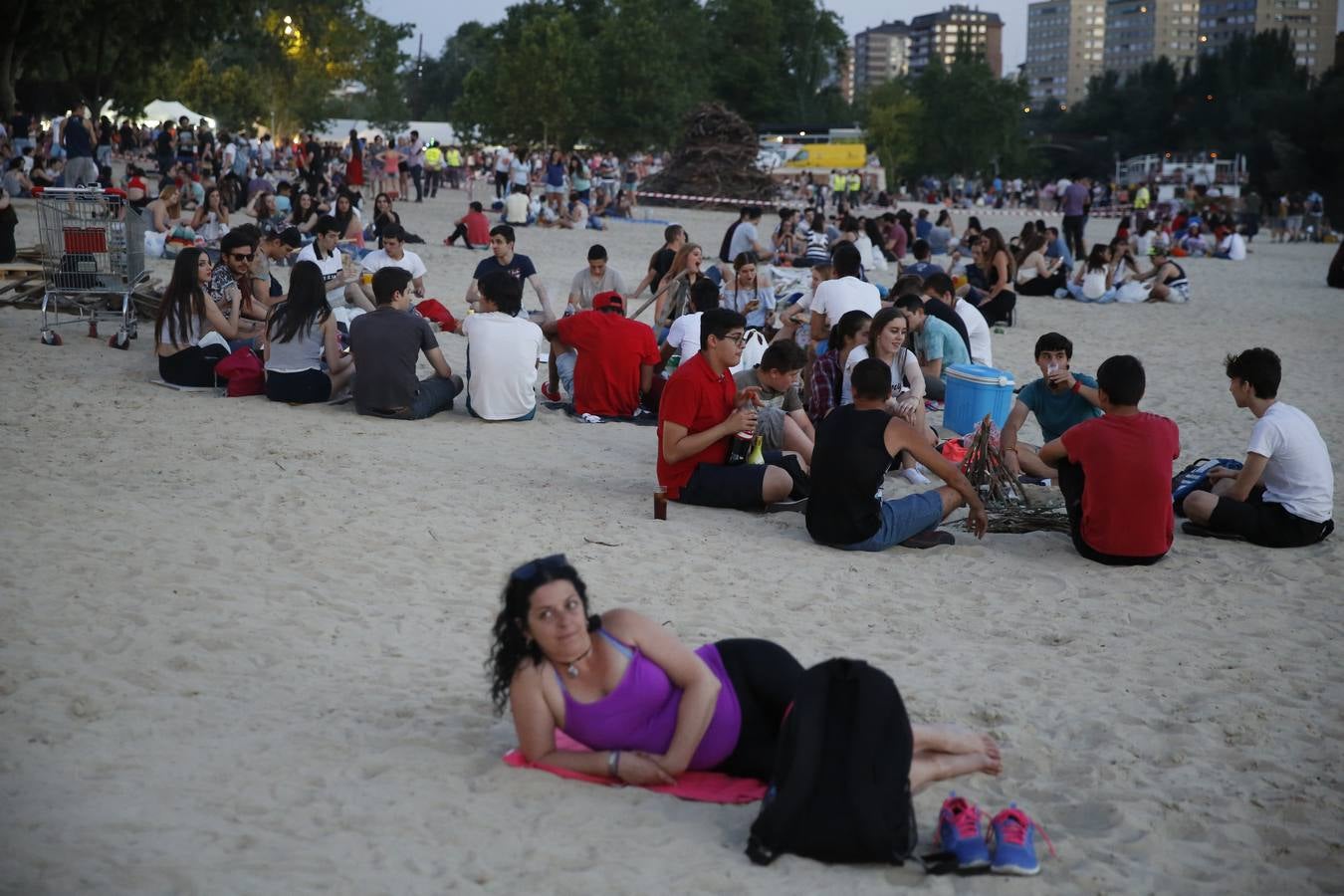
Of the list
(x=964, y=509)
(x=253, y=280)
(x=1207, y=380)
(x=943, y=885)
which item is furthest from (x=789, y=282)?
(x=943, y=885)

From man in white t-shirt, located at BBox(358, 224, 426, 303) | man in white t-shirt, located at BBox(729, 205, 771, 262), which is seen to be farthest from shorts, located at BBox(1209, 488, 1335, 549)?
man in white t-shirt, located at BBox(729, 205, 771, 262)

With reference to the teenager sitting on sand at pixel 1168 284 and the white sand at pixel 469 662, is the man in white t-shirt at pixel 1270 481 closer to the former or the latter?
the white sand at pixel 469 662

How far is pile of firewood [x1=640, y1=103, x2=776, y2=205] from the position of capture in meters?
41.0

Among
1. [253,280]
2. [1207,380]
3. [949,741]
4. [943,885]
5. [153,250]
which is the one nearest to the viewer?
[943,885]

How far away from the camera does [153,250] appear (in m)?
19.2

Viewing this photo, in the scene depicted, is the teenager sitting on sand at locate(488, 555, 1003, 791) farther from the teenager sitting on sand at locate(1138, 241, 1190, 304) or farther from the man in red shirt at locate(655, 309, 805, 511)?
the teenager sitting on sand at locate(1138, 241, 1190, 304)

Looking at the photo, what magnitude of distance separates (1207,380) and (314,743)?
11573mm

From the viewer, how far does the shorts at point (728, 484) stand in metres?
8.53

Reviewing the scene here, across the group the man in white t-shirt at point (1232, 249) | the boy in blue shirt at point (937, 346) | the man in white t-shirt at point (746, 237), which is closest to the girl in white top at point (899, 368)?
the boy in blue shirt at point (937, 346)

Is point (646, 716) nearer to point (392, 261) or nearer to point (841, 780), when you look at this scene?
point (841, 780)

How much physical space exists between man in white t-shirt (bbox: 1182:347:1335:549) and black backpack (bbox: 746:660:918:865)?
440 cm

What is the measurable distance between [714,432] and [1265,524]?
324 cm

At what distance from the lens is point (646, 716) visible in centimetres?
459

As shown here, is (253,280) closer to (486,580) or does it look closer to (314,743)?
(486,580)
